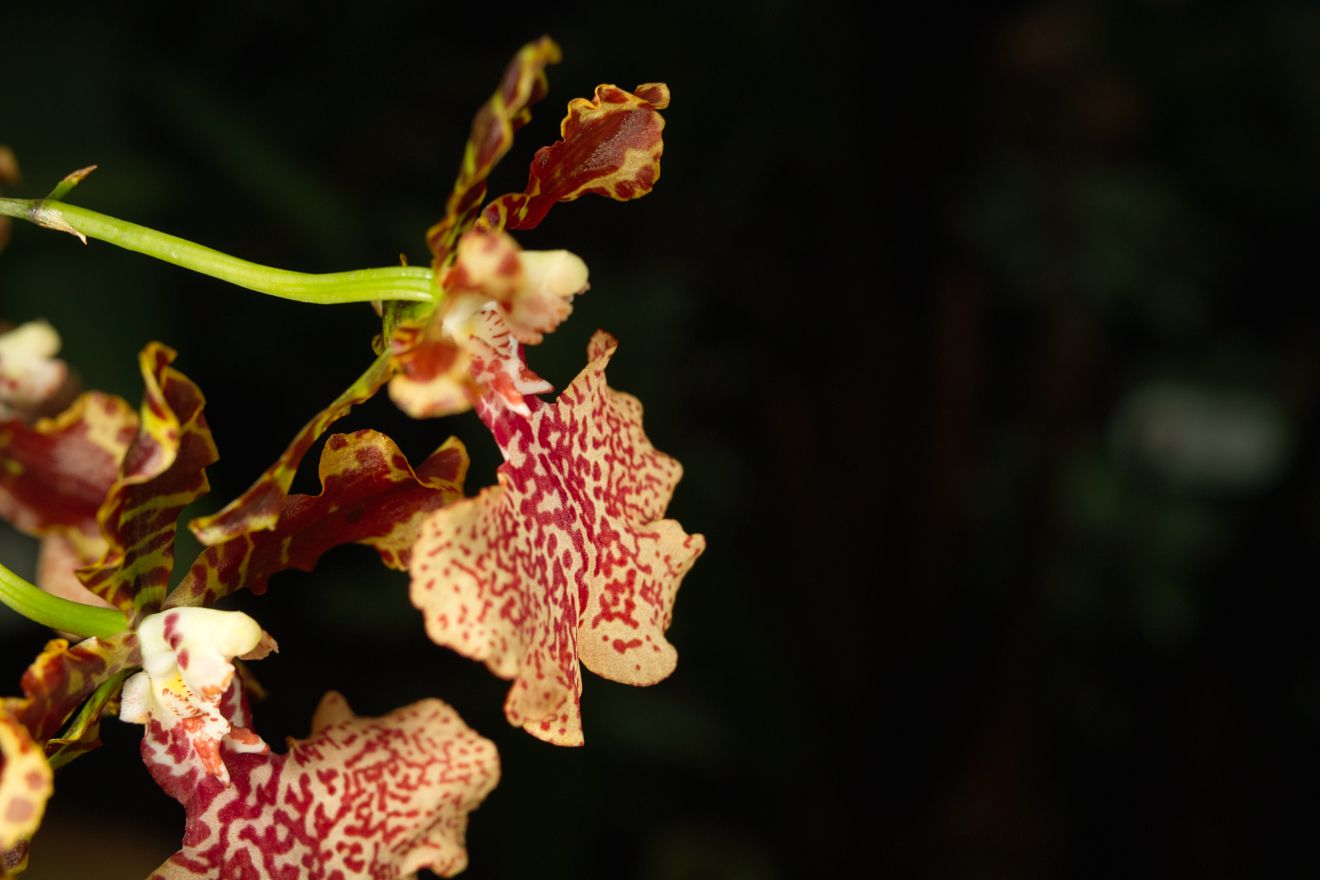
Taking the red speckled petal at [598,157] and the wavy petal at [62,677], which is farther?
the red speckled petal at [598,157]

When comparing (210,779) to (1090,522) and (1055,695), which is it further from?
(1090,522)

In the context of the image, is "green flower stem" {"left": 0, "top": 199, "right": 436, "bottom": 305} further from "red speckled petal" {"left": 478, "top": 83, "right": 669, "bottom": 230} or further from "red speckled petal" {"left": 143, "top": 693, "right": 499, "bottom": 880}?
"red speckled petal" {"left": 143, "top": 693, "right": 499, "bottom": 880}

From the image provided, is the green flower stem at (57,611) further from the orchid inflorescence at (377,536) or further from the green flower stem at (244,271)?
the green flower stem at (244,271)

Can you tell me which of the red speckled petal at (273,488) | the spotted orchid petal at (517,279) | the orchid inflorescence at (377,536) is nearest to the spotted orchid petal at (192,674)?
the orchid inflorescence at (377,536)

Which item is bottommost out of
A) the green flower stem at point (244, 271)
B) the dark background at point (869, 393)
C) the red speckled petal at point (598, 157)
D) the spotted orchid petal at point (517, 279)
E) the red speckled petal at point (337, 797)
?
the red speckled petal at point (337, 797)

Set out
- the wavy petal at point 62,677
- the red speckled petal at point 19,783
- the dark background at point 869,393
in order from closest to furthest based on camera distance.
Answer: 1. the red speckled petal at point 19,783
2. the wavy petal at point 62,677
3. the dark background at point 869,393

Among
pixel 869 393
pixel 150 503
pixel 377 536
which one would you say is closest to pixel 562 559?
pixel 377 536

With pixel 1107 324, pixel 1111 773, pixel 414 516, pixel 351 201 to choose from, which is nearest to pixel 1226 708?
pixel 1111 773
